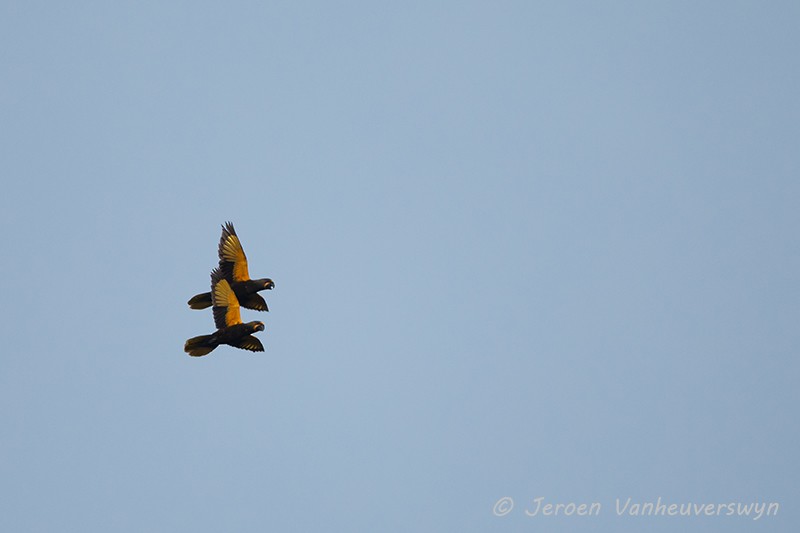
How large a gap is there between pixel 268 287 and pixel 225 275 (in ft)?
6.21

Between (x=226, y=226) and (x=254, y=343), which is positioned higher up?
(x=226, y=226)

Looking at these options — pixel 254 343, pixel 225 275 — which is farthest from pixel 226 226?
pixel 254 343

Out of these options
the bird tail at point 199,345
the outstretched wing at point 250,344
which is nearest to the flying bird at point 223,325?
the bird tail at point 199,345

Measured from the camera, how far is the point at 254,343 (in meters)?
47.7

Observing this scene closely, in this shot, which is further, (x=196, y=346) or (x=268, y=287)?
(x=268, y=287)

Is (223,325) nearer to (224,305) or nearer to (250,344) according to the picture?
(224,305)

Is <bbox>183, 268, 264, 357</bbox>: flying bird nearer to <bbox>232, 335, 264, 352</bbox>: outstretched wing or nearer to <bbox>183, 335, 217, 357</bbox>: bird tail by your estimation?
<bbox>183, 335, 217, 357</bbox>: bird tail

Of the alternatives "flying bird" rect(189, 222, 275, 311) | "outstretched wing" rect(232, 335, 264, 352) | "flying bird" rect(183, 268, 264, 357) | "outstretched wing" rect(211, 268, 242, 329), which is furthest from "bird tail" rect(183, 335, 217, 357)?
"flying bird" rect(189, 222, 275, 311)

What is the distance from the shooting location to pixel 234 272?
47406 mm

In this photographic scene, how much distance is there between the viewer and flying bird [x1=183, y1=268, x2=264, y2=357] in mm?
44781

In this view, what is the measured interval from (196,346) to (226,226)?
549 cm

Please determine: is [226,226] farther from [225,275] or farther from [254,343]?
[254,343]

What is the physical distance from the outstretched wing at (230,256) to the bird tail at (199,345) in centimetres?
313

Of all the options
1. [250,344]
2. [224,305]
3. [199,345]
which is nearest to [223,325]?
[224,305]
